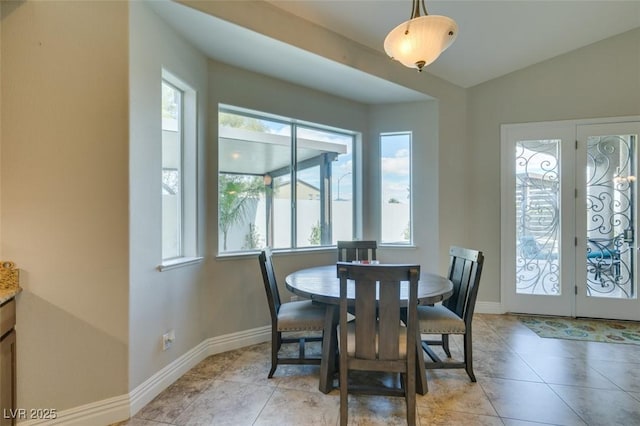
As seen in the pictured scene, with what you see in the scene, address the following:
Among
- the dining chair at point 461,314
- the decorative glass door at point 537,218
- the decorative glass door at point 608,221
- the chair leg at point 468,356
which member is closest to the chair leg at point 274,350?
the dining chair at point 461,314

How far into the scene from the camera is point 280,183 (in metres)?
3.40

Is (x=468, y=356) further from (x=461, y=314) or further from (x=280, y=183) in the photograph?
(x=280, y=183)

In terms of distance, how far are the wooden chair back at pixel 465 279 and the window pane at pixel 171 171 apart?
2422 millimetres

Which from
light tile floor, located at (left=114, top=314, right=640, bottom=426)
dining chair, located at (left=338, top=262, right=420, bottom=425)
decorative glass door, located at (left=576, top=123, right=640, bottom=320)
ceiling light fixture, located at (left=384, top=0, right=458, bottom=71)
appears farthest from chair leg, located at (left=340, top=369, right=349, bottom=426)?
decorative glass door, located at (left=576, top=123, right=640, bottom=320)

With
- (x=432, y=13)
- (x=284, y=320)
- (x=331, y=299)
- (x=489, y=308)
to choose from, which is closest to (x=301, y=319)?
(x=284, y=320)

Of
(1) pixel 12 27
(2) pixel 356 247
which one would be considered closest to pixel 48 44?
(1) pixel 12 27

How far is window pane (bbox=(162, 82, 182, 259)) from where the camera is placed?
95.6 inches

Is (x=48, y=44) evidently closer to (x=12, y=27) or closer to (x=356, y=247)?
(x=12, y=27)

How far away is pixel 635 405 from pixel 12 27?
4519mm

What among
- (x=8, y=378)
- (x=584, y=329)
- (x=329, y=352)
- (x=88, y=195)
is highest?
(x=88, y=195)

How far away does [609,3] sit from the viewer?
9.57 ft

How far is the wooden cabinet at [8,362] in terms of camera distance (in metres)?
1.49

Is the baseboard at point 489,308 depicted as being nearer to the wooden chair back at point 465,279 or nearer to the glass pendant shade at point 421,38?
the wooden chair back at point 465,279

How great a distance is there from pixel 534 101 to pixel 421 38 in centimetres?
292
